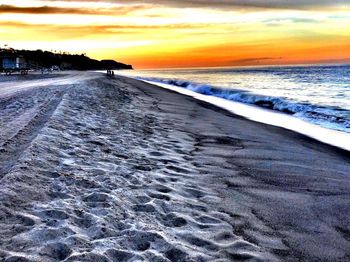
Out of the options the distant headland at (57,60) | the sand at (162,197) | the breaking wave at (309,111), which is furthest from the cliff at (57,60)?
the sand at (162,197)

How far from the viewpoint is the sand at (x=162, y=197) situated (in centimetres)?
391

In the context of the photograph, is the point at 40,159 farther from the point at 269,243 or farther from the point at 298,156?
the point at 298,156

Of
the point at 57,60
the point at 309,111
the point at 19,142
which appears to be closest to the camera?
the point at 19,142

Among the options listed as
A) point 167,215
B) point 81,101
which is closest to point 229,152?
point 167,215

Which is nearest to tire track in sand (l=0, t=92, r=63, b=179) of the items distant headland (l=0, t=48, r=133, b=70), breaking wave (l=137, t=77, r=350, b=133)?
breaking wave (l=137, t=77, r=350, b=133)

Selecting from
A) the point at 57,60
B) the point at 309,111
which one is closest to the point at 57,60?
the point at 57,60

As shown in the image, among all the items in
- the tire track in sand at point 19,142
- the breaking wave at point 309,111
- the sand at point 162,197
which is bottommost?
the breaking wave at point 309,111

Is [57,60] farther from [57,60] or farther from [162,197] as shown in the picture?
[162,197]

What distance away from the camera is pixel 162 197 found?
5.32 metres

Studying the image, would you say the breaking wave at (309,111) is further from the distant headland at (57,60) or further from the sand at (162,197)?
the distant headland at (57,60)

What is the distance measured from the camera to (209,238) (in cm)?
422

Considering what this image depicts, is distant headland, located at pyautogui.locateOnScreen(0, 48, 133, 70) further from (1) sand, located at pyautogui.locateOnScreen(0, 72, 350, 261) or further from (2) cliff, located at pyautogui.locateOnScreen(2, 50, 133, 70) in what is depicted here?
(1) sand, located at pyautogui.locateOnScreen(0, 72, 350, 261)

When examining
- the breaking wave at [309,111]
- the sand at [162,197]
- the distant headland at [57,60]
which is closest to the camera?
the sand at [162,197]

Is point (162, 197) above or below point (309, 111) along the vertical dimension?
above
